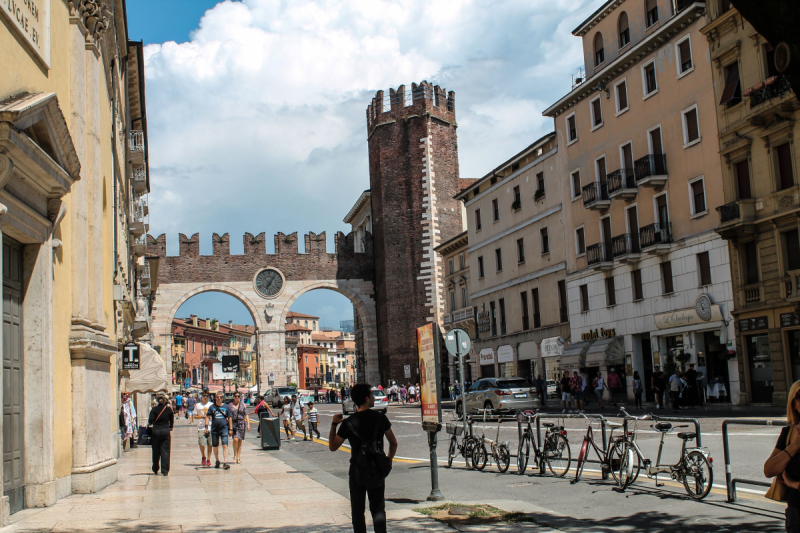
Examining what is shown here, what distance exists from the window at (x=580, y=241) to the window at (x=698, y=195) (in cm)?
747

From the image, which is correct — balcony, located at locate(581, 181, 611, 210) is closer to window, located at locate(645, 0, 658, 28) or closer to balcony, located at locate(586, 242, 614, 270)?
balcony, located at locate(586, 242, 614, 270)

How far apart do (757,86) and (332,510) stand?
2057 centimetres

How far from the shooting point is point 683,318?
2855cm

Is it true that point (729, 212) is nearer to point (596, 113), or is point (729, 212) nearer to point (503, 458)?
point (596, 113)

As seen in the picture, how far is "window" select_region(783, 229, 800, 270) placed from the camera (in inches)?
Answer: 934

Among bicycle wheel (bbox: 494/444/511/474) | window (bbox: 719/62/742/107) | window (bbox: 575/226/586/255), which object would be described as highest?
window (bbox: 719/62/742/107)

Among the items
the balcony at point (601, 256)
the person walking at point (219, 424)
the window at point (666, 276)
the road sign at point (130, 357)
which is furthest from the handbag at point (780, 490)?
the balcony at point (601, 256)

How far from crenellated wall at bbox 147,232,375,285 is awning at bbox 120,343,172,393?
1364 inches

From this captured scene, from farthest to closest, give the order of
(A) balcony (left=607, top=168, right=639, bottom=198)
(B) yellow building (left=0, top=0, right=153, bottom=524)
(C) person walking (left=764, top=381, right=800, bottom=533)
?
(A) balcony (left=607, top=168, right=639, bottom=198) < (B) yellow building (left=0, top=0, right=153, bottom=524) < (C) person walking (left=764, top=381, right=800, bottom=533)

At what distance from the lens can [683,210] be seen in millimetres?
28875

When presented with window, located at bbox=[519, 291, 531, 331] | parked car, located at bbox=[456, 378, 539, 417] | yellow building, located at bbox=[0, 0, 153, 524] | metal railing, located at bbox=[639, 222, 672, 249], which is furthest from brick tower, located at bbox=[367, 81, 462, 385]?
yellow building, located at bbox=[0, 0, 153, 524]

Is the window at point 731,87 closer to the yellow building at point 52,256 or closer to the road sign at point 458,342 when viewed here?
the road sign at point 458,342

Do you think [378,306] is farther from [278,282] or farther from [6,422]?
[6,422]

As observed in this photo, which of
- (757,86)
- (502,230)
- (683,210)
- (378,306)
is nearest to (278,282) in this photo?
(378,306)
